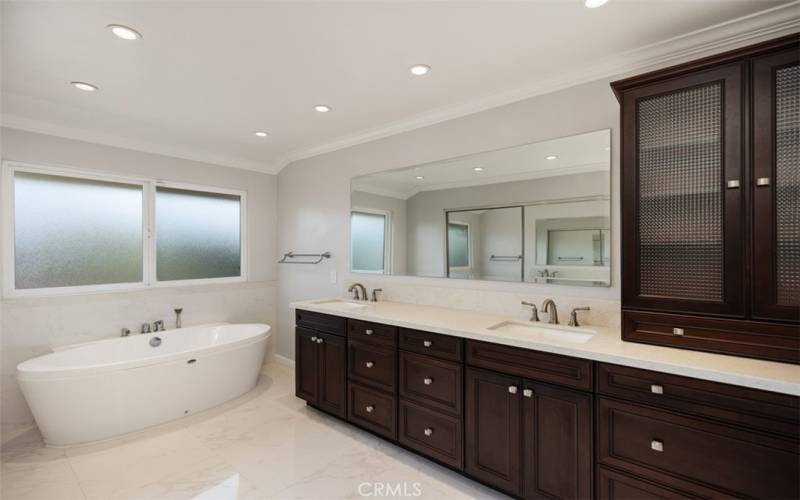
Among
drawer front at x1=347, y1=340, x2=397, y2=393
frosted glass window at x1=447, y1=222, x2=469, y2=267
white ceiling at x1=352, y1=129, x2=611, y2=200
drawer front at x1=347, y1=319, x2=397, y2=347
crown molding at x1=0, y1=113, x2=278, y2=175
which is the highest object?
crown molding at x1=0, y1=113, x2=278, y2=175

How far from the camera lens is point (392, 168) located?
11.1ft

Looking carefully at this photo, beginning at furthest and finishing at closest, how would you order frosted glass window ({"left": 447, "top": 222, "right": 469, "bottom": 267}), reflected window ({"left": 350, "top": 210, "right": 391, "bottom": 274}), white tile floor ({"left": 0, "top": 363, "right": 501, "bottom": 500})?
reflected window ({"left": 350, "top": 210, "right": 391, "bottom": 274}), frosted glass window ({"left": 447, "top": 222, "right": 469, "bottom": 267}), white tile floor ({"left": 0, "top": 363, "right": 501, "bottom": 500})

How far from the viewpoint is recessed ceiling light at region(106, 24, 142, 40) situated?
73.0 inches

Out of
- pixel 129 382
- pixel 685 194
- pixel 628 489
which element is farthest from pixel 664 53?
pixel 129 382

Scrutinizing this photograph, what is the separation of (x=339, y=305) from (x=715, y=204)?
2.74m

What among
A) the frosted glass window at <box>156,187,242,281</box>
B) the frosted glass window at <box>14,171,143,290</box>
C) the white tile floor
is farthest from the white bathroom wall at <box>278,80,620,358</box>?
the frosted glass window at <box>14,171,143,290</box>

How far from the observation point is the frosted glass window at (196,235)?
3910mm

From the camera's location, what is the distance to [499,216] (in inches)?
107

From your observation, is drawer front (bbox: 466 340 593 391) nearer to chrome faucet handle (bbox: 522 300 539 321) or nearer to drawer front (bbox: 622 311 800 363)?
drawer front (bbox: 622 311 800 363)

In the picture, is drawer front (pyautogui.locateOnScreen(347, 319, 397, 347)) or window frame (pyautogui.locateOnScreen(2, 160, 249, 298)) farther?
window frame (pyautogui.locateOnScreen(2, 160, 249, 298))

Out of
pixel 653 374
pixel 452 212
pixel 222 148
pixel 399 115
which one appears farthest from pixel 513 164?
pixel 222 148

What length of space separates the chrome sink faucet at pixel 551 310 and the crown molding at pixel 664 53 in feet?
4.67

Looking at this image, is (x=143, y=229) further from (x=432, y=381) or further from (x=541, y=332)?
(x=541, y=332)

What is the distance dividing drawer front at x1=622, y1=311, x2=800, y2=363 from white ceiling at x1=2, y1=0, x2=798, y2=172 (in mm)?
1439
